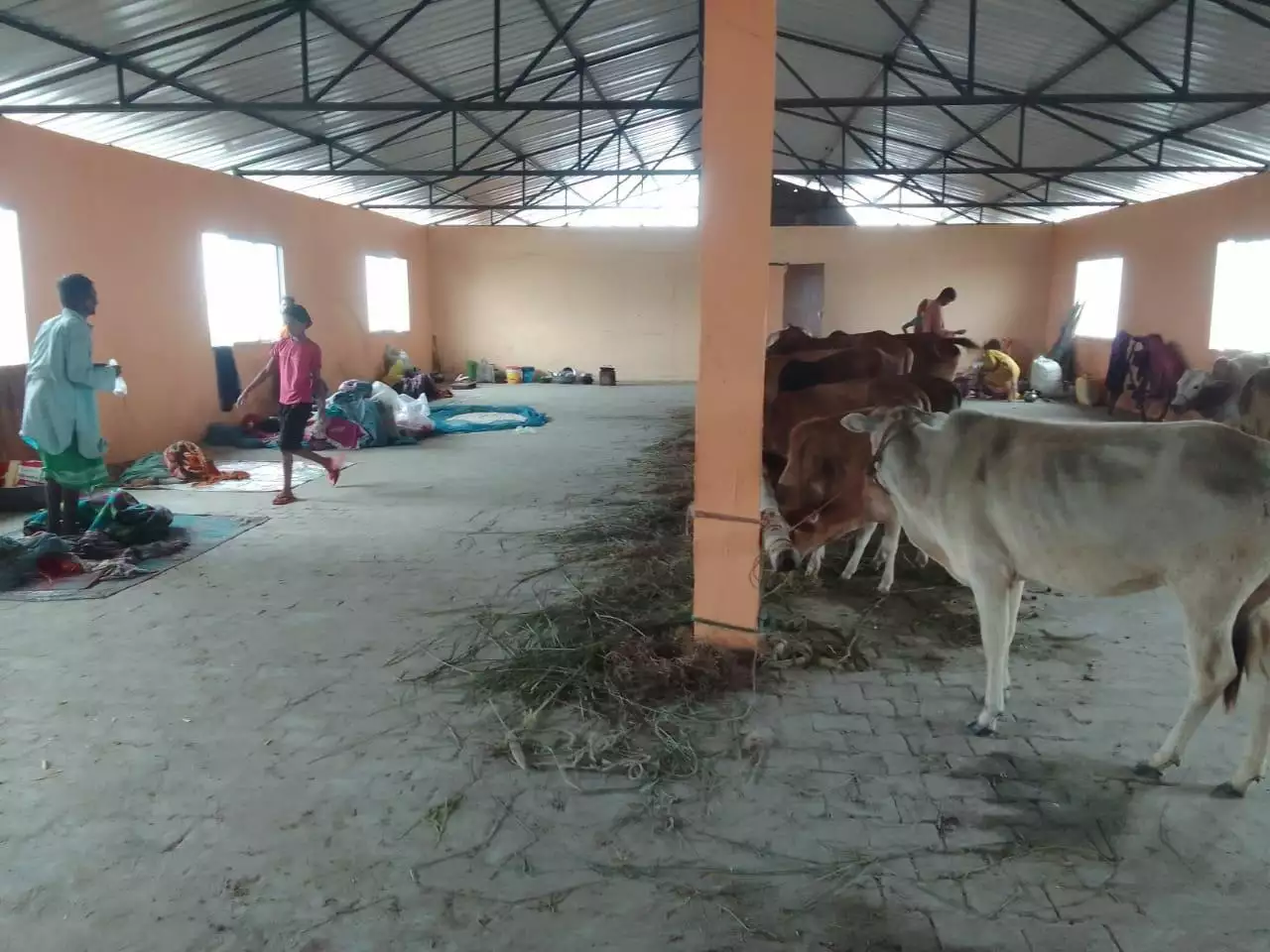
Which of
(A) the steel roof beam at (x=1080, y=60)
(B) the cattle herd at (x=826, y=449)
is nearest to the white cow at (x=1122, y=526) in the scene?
(B) the cattle herd at (x=826, y=449)

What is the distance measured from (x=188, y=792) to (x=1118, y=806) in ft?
9.74

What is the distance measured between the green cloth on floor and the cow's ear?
476cm

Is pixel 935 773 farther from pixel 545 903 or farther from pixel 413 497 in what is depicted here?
pixel 413 497

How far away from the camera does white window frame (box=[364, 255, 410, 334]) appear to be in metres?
15.5

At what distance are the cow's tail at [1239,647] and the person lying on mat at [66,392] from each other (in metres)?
6.04

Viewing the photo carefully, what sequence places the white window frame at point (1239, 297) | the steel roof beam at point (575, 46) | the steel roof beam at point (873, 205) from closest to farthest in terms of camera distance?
the steel roof beam at point (575, 46)
the white window frame at point (1239, 297)
the steel roof beam at point (873, 205)

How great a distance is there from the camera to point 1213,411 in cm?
995

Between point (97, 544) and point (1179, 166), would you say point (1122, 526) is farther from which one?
point (1179, 166)

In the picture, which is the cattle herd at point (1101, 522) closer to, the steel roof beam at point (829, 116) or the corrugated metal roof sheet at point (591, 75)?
the corrugated metal roof sheet at point (591, 75)

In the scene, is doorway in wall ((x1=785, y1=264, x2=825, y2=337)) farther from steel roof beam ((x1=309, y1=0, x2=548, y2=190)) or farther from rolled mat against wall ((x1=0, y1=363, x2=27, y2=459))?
rolled mat against wall ((x1=0, y1=363, x2=27, y2=459))

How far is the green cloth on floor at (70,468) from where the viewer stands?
Answer: 5797 millimetres

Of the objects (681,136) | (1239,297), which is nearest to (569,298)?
(681,136)

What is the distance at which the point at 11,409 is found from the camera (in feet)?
24.2

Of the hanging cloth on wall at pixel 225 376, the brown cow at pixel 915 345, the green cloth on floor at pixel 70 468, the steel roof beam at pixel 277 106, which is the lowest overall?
the green cloth on floor at pixel 70 468
